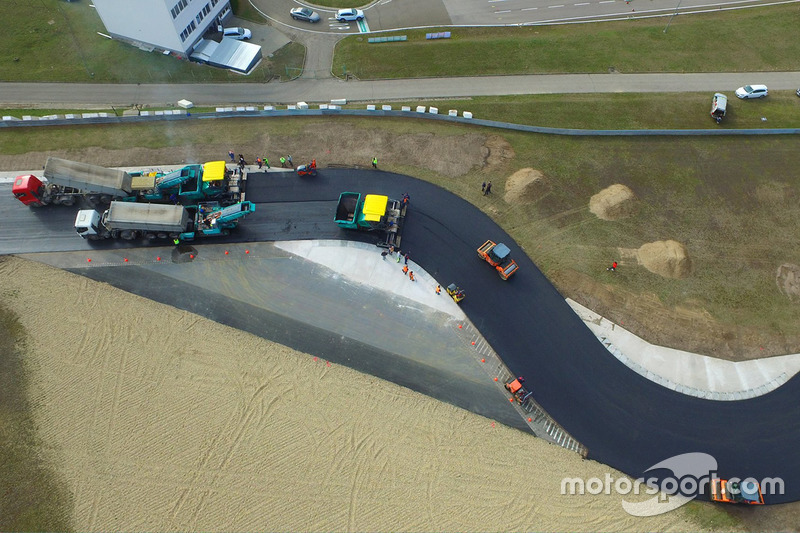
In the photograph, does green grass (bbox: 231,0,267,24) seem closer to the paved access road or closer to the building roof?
the building roof

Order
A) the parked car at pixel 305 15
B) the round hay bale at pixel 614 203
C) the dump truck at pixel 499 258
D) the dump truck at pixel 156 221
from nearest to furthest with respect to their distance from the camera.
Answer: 1. the dump truck at pixel 499 258
2. the dump truck at pixel 156 221
3. the round hay bale at pixel 614 203
4. the parked car at pixel 305 15

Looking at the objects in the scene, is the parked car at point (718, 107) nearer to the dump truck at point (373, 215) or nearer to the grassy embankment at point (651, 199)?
the grassy embankment at point (651, 199)

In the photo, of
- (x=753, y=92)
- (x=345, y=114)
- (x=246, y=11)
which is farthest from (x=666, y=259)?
(x=246, y=11)

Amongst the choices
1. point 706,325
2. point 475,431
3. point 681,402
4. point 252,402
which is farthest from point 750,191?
point 252,402

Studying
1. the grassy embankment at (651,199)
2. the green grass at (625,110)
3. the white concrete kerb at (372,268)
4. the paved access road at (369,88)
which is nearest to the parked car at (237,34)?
the paved access road at (369,88)

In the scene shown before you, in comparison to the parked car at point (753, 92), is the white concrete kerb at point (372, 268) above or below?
below

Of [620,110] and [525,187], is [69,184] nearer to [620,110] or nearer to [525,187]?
[525,187]

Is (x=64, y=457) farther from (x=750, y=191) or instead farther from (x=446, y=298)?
(x=750, y=191)
